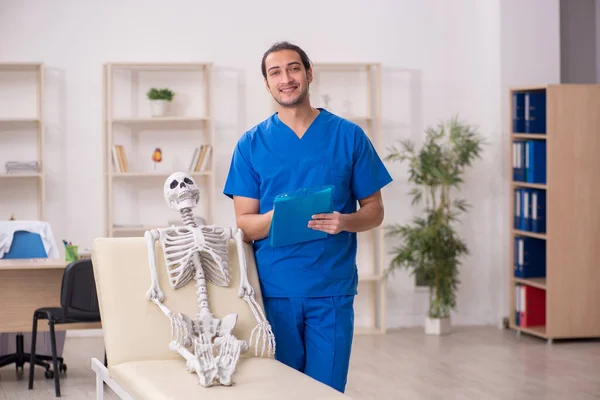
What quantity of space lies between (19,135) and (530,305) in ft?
12.1

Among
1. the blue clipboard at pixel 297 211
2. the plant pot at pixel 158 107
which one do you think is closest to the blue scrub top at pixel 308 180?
the blue clipboard at pixel 297 211

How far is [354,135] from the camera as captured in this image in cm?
287

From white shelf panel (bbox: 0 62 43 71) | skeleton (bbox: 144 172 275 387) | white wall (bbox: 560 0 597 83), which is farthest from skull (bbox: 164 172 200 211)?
white wall (bbox: 560 0 597 83)

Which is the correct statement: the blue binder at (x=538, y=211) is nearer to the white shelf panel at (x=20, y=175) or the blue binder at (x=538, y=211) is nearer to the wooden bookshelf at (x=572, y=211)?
the wooden bookshelf at (x=572, y=211)

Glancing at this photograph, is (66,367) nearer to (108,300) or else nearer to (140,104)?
(140,104)

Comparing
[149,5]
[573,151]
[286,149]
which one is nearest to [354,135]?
[286,149]

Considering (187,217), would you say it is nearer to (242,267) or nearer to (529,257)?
(242,267)

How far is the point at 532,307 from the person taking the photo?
253 inches

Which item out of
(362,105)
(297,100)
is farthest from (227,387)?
(362,105)

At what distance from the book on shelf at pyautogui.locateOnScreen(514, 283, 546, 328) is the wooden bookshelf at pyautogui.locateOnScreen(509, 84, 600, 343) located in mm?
223

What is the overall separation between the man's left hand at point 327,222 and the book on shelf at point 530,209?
12.8ft

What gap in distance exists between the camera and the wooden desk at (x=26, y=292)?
5.10 meters

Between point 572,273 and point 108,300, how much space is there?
4.11m

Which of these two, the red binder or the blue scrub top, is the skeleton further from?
the red binder
